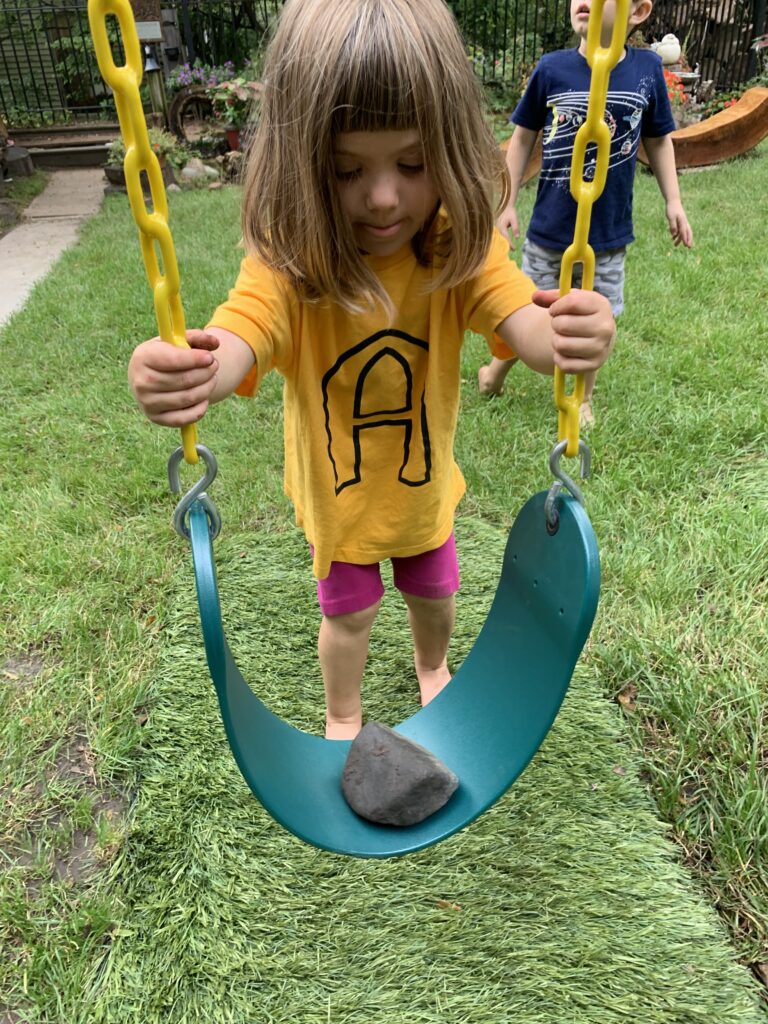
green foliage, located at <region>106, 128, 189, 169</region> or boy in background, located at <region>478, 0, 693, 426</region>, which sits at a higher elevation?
boy in background, located at <region>478, 0, 693, 426</region>

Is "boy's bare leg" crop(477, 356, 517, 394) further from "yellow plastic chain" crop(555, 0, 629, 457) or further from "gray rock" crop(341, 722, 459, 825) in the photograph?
"yellow plastic chain" crop(555, 0, 629, 457)

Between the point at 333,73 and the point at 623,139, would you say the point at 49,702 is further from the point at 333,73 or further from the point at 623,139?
the point at 623,139

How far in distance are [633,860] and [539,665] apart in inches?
21.0

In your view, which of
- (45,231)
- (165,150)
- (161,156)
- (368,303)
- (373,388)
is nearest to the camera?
(368,303)

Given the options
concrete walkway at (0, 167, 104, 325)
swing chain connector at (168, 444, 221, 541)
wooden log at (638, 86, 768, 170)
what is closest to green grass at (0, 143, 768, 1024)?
swing chain connector at (168, 444, 221, 541)

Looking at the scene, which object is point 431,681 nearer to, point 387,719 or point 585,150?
point 387,719

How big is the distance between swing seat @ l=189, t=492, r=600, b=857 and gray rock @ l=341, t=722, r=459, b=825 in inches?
0.7

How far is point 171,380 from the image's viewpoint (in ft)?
3.26

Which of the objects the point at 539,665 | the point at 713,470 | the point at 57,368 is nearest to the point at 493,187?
the point at 539,665

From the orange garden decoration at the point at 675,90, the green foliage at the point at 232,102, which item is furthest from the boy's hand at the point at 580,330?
the green foliage at the point at 232,102

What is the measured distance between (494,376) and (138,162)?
2.39 m

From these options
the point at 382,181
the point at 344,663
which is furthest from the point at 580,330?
the point at 344,663

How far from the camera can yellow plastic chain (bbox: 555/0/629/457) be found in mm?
870

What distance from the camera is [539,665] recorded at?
1252 mm
